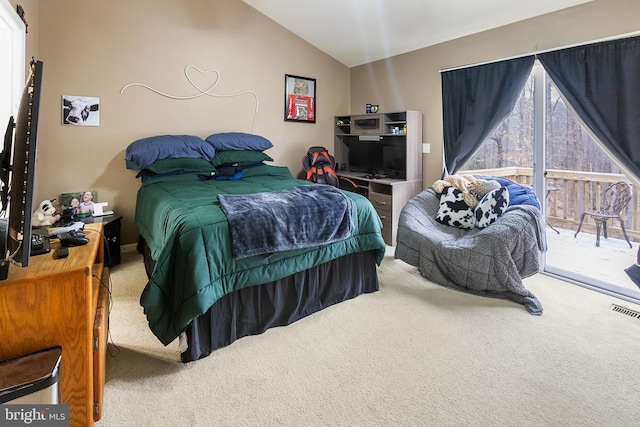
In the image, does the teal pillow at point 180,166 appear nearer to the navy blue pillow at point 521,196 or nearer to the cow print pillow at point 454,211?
the cow print pillow at point 454,211

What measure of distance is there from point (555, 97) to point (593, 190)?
89cm

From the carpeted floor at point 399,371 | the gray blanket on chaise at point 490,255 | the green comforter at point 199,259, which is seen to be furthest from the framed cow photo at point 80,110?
the gray blanket on chaise at point 490,255

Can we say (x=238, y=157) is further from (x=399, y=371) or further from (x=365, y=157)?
(x=399, y=371)

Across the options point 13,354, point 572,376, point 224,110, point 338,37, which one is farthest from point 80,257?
point 338,37

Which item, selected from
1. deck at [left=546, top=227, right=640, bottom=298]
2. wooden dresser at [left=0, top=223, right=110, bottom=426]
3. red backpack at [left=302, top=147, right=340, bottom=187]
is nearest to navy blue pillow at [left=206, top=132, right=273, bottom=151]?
red backpack at [left=302, top=147, right=340, bottom=187]

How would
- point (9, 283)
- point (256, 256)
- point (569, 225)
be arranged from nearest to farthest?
1. point (9, 283)
2. point (256, 256)
3. point (569, 225)

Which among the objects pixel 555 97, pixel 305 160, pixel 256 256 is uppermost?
pixel 555 97

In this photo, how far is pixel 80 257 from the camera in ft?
4.56

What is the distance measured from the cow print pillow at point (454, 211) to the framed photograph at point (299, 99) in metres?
2.35

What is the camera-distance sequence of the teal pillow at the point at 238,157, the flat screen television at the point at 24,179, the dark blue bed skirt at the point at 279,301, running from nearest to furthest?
the flat screen television at the point at 24,179
the dark blue bed skirt at the point at 279,301
the teal pillow at the point at 238,157

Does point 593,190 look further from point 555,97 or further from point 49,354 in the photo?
point 49,354

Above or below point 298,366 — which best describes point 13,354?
above

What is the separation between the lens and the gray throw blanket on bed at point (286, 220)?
6.93 feet

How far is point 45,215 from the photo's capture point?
315cm
